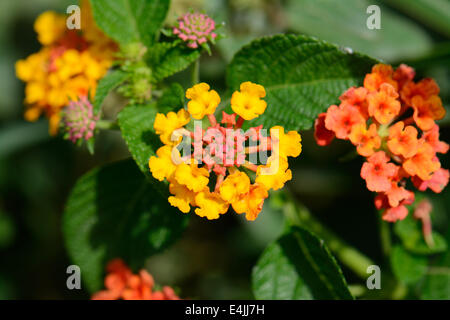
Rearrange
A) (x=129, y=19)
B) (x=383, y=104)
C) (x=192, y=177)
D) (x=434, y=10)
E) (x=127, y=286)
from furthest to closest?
1. (x=434, y=10)
2. (x=127, y=286)
3. (x=129, y=19)
4. (x=383, y=104)
5. (x=192, y=177)

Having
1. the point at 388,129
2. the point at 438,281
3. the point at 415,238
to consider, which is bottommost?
the point at 438,281

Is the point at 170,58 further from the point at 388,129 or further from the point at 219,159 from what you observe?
the point at 388,129

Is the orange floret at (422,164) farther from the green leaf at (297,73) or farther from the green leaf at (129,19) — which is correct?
the green leaf at (129,19)

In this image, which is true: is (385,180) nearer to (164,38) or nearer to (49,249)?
(164,38)

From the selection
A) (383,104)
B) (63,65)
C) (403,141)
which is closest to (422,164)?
(403,141)
